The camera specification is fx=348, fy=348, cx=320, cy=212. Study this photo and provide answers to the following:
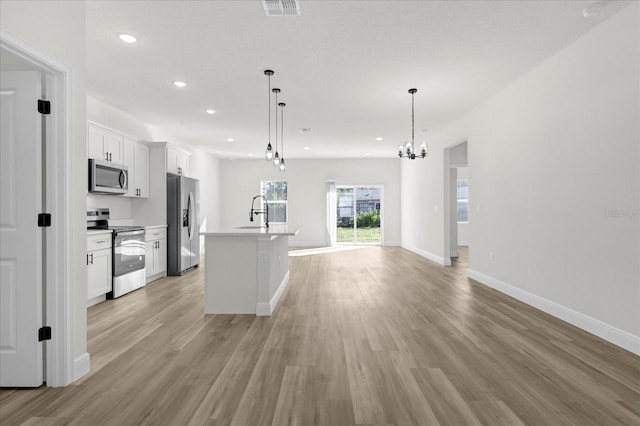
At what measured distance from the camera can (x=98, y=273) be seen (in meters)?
4.37

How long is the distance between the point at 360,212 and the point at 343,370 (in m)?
8.89

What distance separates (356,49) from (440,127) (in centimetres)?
402

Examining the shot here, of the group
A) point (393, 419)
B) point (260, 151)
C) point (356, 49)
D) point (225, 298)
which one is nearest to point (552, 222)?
point (356, 49)

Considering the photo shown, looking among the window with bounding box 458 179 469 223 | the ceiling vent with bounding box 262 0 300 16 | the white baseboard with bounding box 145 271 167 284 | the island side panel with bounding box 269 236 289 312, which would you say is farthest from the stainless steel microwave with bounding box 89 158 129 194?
the window with bounding box 458 179 469 223

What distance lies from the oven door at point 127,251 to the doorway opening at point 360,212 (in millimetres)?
6768

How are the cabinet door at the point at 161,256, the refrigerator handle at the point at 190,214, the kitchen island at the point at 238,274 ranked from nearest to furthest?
the kitchen island at the point at 238,274 < the cabinet door at the point at 161,256 < the refrigerator handle at the point at 190,214

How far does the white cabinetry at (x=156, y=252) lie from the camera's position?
5.64 metres

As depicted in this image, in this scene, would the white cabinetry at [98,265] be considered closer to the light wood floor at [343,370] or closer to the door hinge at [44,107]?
the light wood floor at [343,370]

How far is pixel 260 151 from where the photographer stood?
9.64m

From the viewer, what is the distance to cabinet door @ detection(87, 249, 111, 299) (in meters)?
4.20

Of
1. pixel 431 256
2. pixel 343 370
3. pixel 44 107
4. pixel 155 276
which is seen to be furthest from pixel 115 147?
pixel 431 256

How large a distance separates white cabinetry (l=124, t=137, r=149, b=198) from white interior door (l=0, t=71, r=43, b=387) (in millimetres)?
3383

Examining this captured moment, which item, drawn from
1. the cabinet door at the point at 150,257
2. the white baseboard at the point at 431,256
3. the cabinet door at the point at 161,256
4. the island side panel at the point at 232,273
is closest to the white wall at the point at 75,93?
the island side panel at the point at 232,273

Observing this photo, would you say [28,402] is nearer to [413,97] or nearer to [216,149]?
[413,97]
